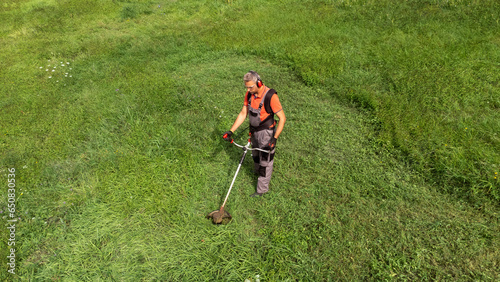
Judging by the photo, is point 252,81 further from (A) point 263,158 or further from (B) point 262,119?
(A) point 263,158

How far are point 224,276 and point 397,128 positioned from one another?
4.25 meters

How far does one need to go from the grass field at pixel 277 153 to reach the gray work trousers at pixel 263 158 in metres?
0.29

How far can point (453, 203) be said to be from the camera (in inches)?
163

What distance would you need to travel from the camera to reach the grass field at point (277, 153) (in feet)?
12.1

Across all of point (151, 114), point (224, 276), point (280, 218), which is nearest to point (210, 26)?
point (151, 114)

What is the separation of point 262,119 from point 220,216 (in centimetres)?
166

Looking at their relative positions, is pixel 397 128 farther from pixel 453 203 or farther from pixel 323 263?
pixel 323 263

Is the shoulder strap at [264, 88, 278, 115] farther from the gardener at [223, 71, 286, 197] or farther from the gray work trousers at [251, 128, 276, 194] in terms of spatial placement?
the gray work trousers at [251, 128, 276, 194]

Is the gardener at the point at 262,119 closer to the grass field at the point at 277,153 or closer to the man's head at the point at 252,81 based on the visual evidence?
the man's head at the point at 252,81

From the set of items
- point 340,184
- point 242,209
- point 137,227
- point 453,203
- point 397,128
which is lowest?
point 137,227

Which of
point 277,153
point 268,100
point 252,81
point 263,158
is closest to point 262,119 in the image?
point 268,100

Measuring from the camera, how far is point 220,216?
160 inches

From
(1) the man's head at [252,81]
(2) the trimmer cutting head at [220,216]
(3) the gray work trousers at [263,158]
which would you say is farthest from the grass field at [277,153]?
(1) the man's head at [252,81]

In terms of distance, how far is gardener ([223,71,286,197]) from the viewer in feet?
11.9
